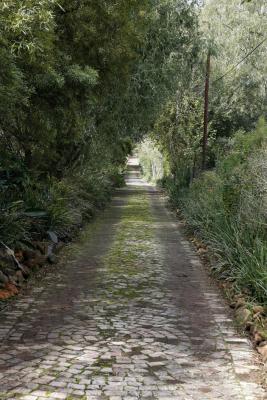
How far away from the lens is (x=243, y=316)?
642 centimetres

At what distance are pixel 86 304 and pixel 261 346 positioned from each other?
263 centimetres

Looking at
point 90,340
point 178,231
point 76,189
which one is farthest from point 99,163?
point 90,340

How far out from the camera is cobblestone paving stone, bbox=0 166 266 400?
4.39m

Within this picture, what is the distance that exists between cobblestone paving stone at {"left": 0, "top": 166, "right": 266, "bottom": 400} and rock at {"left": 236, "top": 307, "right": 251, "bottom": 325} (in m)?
0.14

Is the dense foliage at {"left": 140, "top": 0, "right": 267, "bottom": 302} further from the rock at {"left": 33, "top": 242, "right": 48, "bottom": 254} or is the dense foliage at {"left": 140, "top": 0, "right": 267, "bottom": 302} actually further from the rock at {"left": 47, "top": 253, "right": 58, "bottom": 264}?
the rock at {"left": 33, "top": 242, "right": 48, "bottom": 254}

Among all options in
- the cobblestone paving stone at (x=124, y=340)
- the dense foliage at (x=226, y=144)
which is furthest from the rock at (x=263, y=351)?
the dense foliage at (x=226, y=144)

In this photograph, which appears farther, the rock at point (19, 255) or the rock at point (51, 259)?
the rock at point (51, 259)

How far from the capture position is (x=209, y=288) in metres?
8.38

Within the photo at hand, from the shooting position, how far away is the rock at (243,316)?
627 cm

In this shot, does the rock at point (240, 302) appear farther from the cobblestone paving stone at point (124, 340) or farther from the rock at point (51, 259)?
the rock at point (51, 259)

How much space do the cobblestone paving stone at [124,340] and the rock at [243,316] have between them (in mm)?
138

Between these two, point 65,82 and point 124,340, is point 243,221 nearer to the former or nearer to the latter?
point 124,340

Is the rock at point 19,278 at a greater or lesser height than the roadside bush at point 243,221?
lesser

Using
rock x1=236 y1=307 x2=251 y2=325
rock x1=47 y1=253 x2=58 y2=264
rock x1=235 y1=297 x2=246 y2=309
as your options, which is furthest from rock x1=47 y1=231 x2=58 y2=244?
rock x1=236 y1=307 x2=251 y2=325
